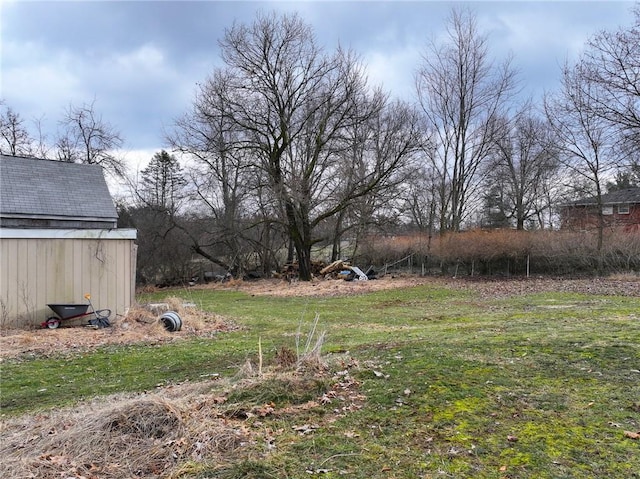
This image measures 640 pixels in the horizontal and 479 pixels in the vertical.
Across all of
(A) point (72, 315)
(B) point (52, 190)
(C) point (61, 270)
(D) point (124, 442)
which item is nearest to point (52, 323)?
(A) point (72, 315)

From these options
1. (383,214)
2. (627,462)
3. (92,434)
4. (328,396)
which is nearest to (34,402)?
(92,434)

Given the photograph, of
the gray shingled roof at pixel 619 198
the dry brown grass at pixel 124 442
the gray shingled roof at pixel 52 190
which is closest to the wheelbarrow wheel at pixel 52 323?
the gray shingled roof at pixel 52 190

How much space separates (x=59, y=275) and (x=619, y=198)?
3385 centimetres

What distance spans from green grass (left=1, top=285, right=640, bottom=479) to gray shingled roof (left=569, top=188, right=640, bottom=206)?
22.7 metres

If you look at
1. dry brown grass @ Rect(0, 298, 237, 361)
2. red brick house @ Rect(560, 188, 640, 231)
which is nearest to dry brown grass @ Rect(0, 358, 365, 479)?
dry brown grass @ Rect(0, 298, 237, 361)

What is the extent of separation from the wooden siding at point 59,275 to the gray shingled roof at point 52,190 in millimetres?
6287

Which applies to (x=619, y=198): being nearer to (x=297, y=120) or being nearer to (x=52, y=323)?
(x=297, y=120)

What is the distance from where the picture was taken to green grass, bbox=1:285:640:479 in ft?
9.93

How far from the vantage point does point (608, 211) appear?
33.8m

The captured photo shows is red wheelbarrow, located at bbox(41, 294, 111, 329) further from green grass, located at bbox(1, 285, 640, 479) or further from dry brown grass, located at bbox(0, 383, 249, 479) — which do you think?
dry brown grass, located at bbox(0, 383, 249, 479)

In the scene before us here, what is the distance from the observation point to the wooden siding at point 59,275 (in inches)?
414

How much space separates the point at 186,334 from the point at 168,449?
22.8 ft

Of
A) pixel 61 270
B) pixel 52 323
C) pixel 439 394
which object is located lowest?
pixel 52 323

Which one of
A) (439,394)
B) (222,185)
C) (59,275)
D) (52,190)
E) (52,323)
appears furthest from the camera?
(222,185)
